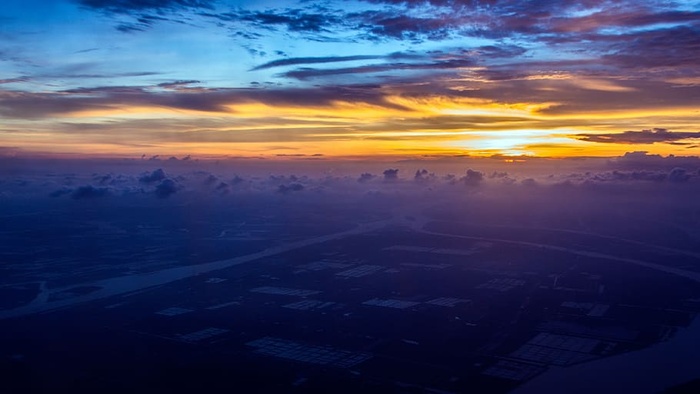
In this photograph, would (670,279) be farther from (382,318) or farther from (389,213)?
(389,213)

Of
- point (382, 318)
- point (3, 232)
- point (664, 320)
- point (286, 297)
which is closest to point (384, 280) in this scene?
point (286, 297)

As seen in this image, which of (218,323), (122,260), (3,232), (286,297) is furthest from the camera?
(3,232)

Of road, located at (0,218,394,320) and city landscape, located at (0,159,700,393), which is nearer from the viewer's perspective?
city landscape, located at (0,159,700,393)

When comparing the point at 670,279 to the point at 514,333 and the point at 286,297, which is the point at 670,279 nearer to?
the point at 514,333

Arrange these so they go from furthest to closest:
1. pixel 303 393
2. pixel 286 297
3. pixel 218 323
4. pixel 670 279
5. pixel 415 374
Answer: pixel 670 279, pixel 286 297, pixel 218 323, pixel 415 374, pixel 303 393

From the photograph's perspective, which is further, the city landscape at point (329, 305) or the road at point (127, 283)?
the road at point (127, 283)

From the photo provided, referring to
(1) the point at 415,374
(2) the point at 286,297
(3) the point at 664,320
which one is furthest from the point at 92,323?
(3) the point at 664,320

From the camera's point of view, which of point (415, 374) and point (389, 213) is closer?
point (415, 374)

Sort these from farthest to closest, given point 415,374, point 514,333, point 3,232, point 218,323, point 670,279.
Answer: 1. point 3,232
2. point 670,279
3. point 218,323
4. point 514,333
5. point 415,374

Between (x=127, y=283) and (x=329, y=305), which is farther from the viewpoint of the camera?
(x=127, y=283)
